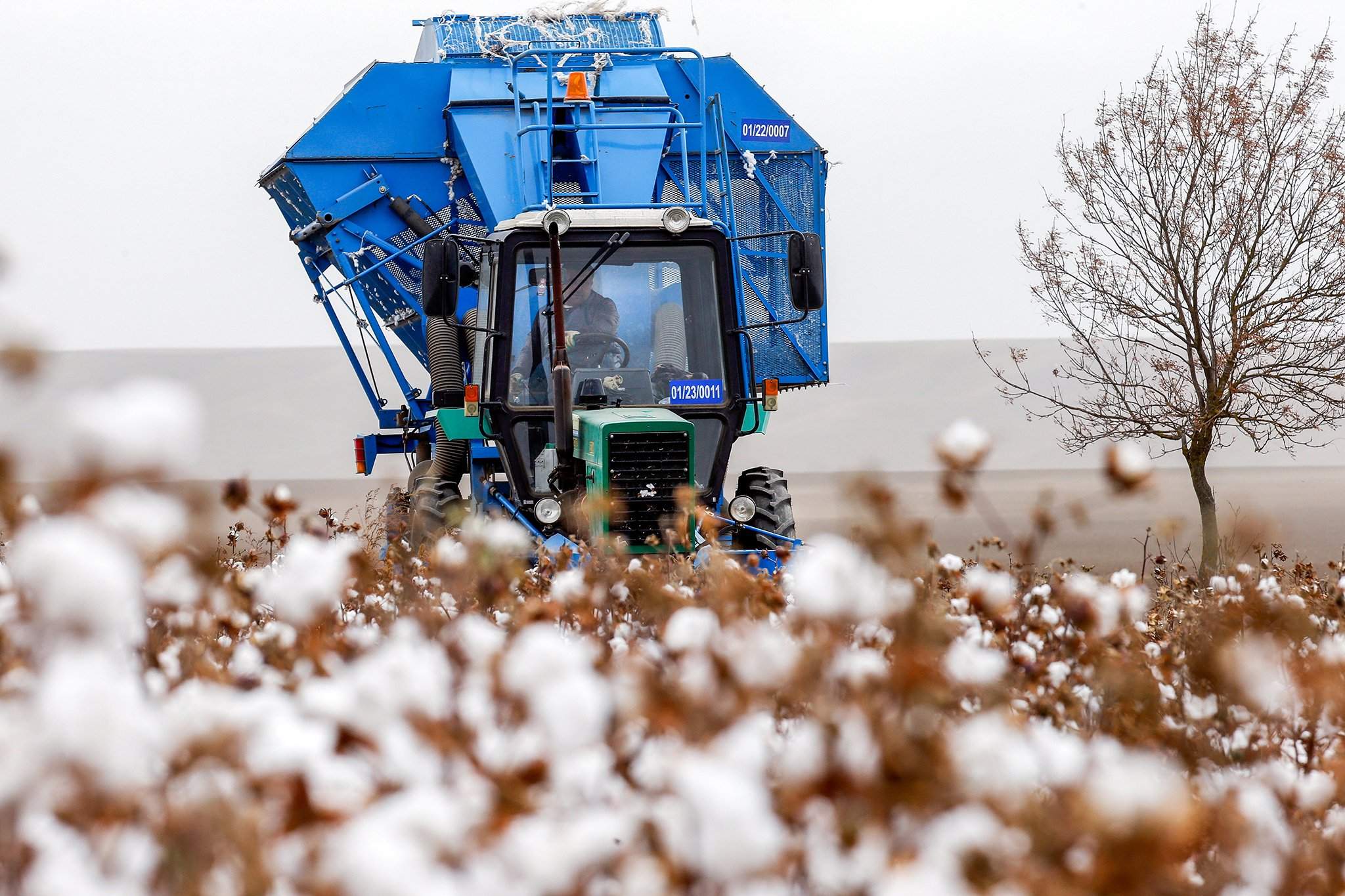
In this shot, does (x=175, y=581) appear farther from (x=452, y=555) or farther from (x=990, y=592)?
(x=990, y=592)

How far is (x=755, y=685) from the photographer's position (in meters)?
1.90

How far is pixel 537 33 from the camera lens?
10406 mm

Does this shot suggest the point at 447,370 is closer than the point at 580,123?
No

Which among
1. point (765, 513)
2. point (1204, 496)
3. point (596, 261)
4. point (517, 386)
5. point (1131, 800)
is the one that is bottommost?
point (1204, 496)

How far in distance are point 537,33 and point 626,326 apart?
3281mm

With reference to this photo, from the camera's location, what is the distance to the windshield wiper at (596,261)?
8016mm

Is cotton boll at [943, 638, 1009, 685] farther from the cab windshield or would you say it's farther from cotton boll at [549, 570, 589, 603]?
the cab windshield

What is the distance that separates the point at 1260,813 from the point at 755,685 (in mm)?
928

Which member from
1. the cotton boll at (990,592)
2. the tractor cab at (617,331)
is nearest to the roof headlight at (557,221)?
the tractor cab at (617,331)

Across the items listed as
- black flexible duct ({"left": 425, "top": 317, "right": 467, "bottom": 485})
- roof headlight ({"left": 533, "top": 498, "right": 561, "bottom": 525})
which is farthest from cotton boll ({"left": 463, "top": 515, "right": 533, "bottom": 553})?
black flexible duct ({"left": 425, "top": 317, "right": 467, "bottom": 485})

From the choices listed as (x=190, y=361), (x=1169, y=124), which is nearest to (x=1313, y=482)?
(x=1169, y=124)

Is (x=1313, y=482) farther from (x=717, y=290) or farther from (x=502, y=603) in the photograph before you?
(x=502, y=603)

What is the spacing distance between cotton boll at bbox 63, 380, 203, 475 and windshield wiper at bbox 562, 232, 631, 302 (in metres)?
6.65

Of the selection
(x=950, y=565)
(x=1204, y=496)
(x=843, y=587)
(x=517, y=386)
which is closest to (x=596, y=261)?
(x=517, y=386)
